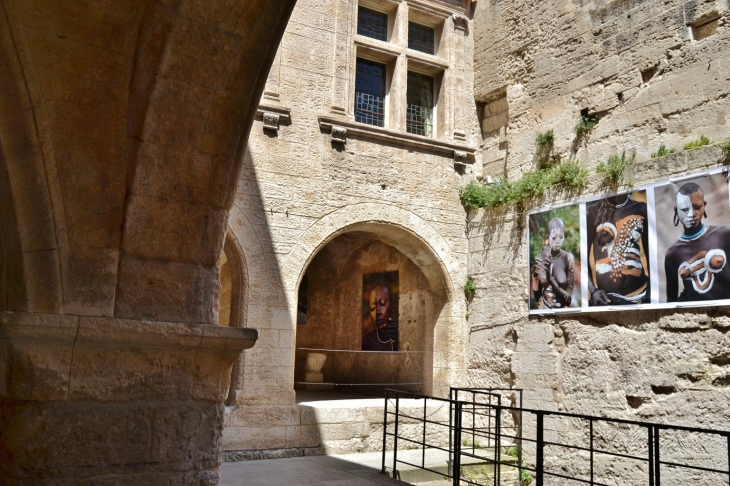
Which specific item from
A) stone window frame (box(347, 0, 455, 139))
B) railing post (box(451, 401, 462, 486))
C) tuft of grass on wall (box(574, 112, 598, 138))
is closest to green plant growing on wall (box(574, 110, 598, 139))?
tuft of grass on wall (box(574, 112, 598, 138))

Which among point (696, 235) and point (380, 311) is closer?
point (696, 235)

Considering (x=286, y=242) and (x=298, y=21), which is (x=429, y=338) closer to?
(x=286, y=242)

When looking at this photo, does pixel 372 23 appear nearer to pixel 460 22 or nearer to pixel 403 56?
pixel 403 56

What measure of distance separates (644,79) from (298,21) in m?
4.14

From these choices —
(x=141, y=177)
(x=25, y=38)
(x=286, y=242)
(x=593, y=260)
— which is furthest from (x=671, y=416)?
(x=25, y=38)

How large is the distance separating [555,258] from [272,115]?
3.74 meters

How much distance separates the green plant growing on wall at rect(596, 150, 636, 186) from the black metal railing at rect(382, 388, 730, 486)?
8.55ft

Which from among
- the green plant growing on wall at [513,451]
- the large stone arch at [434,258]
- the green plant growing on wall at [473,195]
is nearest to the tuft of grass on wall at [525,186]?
the green plant growing on wall at [473,195]

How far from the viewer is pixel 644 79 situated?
23.8 feet

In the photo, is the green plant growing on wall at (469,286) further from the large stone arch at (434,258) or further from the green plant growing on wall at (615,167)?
the green plant growing on wall at (615,167)

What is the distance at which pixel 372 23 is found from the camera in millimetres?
9133

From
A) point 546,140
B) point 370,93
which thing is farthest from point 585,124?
point 370,93

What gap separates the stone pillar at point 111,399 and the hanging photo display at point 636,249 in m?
5.24

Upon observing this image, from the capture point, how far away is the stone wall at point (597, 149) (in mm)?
6434
